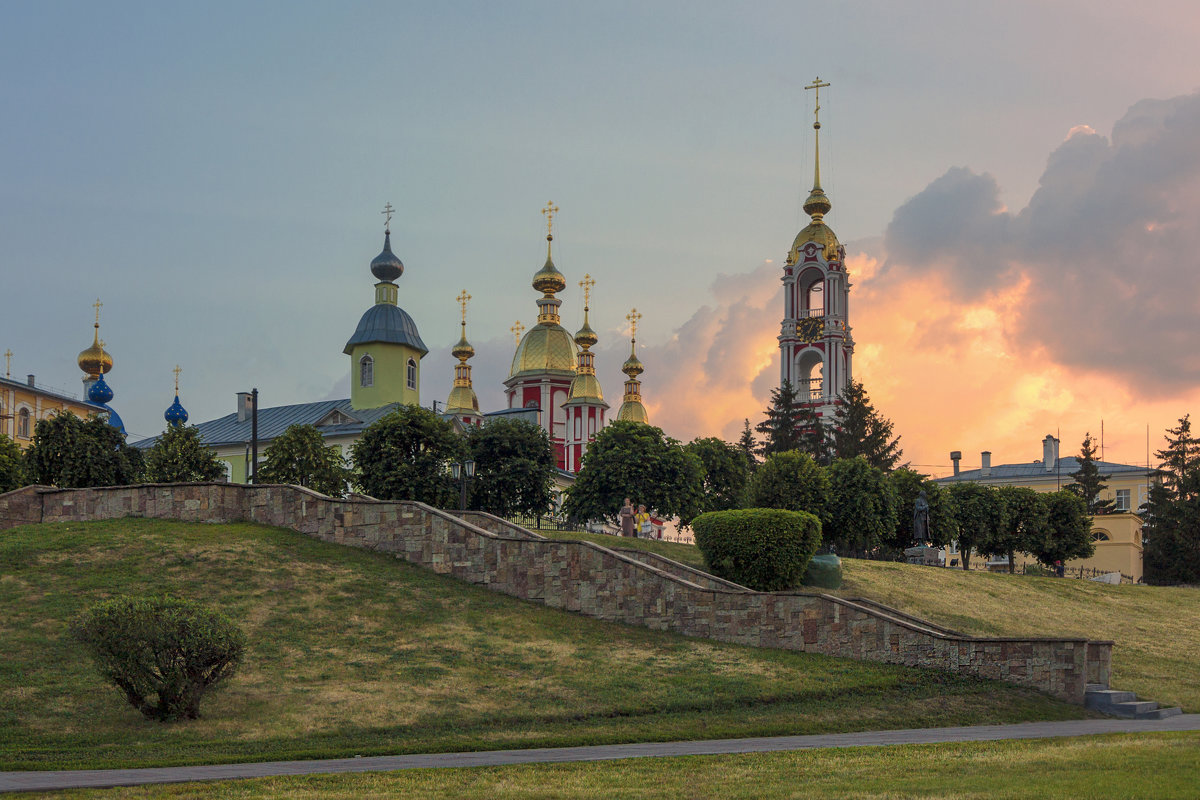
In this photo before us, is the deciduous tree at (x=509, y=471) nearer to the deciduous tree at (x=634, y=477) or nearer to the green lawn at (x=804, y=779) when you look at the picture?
the deciduous tree at (x=634, y=477)

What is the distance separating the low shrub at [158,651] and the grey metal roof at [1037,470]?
265 feet

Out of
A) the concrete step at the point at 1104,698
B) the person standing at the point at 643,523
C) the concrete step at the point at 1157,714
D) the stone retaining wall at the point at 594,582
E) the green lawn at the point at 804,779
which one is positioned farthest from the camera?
the person standing at the point at 643,523

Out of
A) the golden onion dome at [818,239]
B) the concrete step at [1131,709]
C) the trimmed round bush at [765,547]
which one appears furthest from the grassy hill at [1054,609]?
the golden onion dome at [818,239]

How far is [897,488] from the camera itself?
46750 mm

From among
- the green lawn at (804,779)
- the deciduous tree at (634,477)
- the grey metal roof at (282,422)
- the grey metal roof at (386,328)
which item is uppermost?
the grey metal roof at (386,328)

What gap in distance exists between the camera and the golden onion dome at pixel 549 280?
314 feet

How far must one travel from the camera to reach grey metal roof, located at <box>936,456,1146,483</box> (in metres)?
92.0

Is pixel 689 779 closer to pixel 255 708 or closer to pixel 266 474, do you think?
pixel 255 708

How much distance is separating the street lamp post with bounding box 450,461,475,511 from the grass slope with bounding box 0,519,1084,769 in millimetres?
9683

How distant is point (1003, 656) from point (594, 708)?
7620 millimetres

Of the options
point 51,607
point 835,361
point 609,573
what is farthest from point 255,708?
point 835,361

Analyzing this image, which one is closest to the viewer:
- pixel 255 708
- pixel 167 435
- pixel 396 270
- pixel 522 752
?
pixel 522 752

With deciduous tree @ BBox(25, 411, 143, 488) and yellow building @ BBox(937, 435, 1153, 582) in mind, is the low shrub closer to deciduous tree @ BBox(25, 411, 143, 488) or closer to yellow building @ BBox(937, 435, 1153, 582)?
deciduous tree @ BBox(25, 411, 143, 488)

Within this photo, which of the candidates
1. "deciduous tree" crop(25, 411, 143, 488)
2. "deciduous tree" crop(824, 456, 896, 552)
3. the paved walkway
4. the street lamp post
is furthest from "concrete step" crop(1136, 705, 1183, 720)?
"deciduous tree" crop(25, 411, 143, 488)
